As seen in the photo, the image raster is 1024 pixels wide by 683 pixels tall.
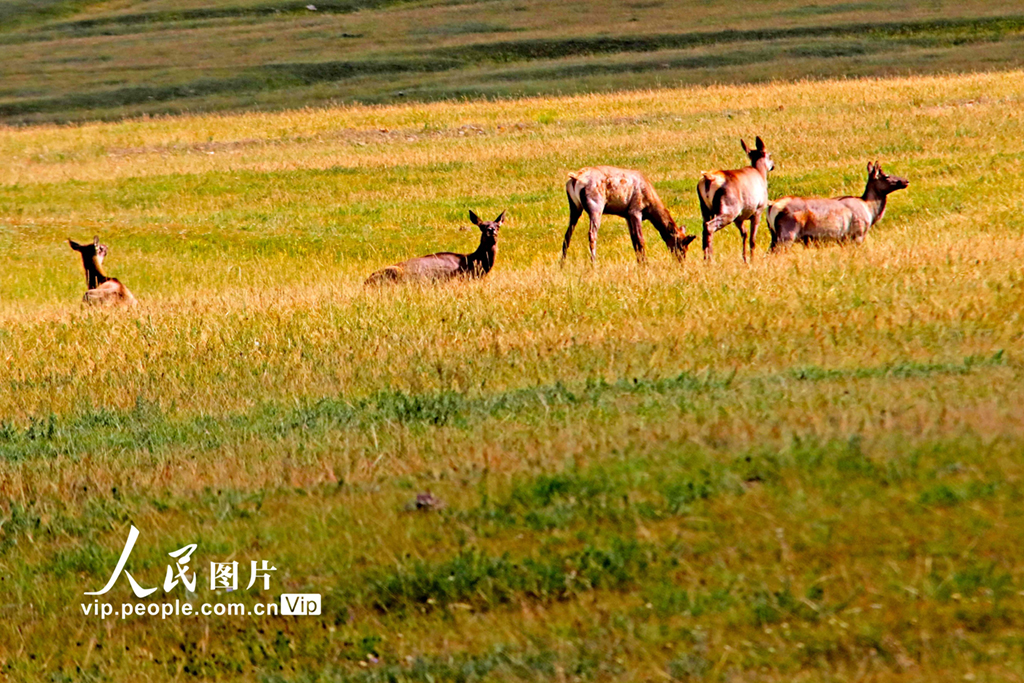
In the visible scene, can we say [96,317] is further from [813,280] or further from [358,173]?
[358,173]

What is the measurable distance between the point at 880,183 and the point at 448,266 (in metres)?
6.21

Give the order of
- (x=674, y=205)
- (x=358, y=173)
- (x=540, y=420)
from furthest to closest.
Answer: (x=358, y=173) < (x=674, y=205) < (x=540, y=420)

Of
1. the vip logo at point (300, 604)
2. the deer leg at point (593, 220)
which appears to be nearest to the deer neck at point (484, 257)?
the deer leg at point (593, 220)

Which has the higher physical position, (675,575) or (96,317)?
(675,575)

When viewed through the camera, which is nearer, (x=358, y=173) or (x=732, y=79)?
Result: (x=358, y=173)

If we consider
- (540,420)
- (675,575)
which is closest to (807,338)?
(540,420)

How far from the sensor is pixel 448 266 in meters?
19.5

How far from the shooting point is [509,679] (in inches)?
264

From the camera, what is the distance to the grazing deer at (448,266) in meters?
19.2

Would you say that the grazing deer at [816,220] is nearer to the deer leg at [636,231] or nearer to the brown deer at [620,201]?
the brown deer at [620,201]

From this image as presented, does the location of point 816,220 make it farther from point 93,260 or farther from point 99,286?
point 93,260

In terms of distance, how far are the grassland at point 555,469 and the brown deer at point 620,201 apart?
5.18ft

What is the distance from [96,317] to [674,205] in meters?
13.0

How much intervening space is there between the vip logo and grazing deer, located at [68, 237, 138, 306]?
1263cm
